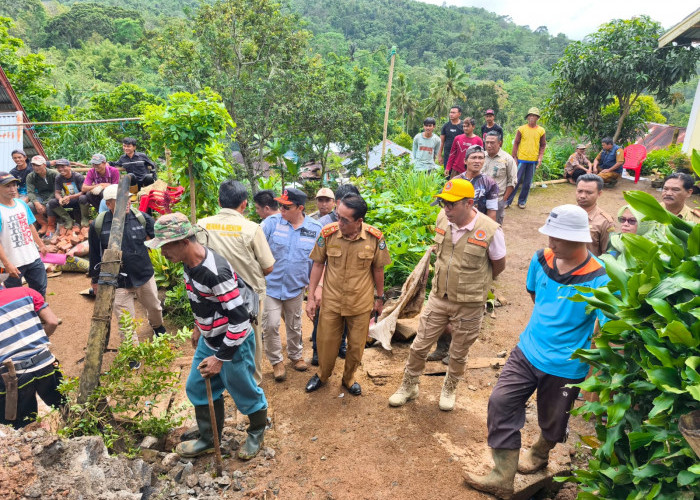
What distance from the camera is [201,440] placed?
132 inches

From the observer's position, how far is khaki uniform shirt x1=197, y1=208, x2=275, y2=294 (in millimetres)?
3818

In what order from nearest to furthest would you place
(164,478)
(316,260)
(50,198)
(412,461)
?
(164,478)
(412,461)
(316,260)
(50,198)

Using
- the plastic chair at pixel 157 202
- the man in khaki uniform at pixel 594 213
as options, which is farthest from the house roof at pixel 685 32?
the plastic chair at pixel 157 202

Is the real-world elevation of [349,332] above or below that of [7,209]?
below

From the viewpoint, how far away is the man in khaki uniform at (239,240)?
3.82m

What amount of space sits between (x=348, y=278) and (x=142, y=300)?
258 cm

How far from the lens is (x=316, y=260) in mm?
3947

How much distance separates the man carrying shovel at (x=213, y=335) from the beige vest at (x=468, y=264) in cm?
159

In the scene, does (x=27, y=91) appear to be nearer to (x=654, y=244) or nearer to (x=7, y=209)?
(x=7, y=209)

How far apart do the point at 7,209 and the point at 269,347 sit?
3.10 metres

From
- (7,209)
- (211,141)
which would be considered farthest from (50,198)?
(211,141)

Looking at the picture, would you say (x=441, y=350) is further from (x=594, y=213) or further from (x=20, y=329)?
(x=20, y=329)

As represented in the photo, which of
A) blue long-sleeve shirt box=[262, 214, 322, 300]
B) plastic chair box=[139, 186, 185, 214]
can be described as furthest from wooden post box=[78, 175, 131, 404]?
plastic chair box=[139, 186, 185, 214]

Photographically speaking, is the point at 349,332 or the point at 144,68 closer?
the point at 349,332
